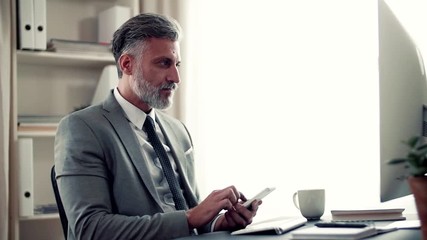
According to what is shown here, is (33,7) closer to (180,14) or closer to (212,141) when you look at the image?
(180,14)

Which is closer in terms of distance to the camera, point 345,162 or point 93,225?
point 93,225

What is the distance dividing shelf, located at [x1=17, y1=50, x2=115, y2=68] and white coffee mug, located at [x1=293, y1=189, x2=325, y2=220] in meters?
1.59

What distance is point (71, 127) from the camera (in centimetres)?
187

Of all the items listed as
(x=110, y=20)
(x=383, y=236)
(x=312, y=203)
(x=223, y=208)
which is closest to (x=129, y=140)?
(x=223, y=208)

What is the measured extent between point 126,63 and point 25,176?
0.94 m

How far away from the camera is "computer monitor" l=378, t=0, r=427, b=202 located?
1.45 meters

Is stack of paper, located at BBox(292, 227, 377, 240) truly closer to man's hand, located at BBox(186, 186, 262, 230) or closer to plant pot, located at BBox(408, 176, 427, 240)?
plant pot, located at BBox(408, 176, 427, 240)

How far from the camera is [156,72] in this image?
2.10 m

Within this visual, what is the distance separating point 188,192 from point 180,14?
4.39ft

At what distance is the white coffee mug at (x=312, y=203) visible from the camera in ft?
5.75

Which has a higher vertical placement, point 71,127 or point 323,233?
point 71,127

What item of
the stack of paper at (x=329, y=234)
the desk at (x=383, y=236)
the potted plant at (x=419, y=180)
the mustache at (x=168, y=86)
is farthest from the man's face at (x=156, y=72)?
the potted plant at (x=419, y=180)

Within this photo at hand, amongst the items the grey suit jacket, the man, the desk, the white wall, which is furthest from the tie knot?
the white wall

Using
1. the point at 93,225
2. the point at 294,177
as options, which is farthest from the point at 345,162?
the point at 93,225
